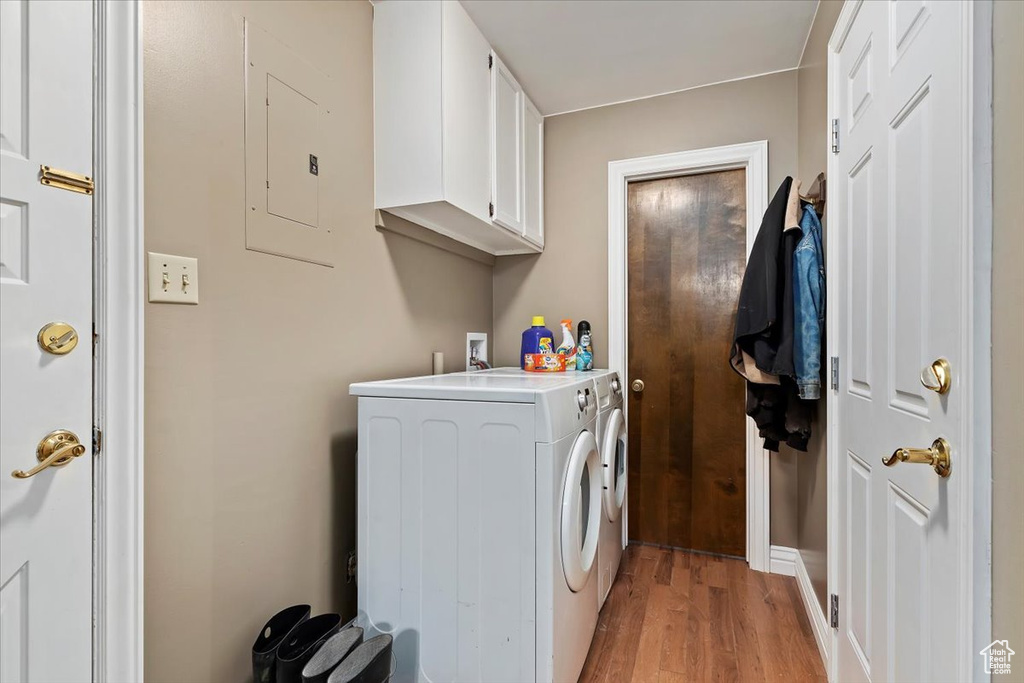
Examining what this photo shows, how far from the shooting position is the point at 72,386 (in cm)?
92

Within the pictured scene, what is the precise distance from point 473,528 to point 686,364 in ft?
5.43

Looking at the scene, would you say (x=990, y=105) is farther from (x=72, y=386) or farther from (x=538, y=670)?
(x=72, y=386)

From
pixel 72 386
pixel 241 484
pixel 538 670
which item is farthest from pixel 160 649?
pixel 538 670

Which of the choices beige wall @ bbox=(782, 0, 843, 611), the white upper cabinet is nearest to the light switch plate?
the white upper cabinet

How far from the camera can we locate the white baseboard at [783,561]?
7.35ft

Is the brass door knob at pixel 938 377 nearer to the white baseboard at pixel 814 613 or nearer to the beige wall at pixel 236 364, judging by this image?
the white baseboard at pixel 814 613

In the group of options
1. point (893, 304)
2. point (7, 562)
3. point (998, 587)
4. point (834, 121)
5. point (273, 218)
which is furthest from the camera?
point (834, 121)

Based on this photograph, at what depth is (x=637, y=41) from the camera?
2031 mm

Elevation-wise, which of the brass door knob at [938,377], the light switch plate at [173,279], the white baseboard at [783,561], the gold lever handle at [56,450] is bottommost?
the white baseboard at [783,561]

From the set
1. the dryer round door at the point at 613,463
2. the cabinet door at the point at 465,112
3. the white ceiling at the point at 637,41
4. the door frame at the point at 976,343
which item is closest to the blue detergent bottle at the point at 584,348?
the dryer round door at the point at 613,463

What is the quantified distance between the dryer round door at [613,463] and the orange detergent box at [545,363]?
1.32ft

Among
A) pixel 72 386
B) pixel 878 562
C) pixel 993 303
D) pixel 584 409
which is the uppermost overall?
pixel 993 303

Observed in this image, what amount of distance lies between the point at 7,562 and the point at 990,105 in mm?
1807

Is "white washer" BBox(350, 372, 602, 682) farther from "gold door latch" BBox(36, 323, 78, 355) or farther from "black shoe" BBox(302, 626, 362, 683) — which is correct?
"gold door latch" BBox(36, 323, 78, 355)
